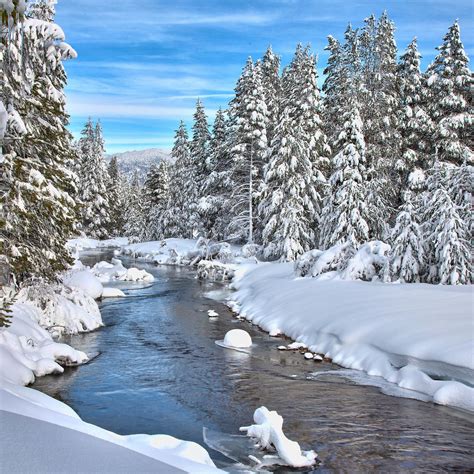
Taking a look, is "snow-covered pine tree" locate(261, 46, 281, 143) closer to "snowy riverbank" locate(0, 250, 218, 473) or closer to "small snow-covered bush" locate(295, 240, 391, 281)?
"small snow-covered bush" locate(295, 240, 391, 281)

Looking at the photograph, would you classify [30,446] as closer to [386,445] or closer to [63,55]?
[386,445]

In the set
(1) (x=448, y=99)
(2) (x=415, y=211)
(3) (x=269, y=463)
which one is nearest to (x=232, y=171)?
(1) (x=448, y=99)

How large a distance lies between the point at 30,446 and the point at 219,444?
15.3 ft

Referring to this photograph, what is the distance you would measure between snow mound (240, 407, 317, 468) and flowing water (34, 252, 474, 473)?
10.7 inches

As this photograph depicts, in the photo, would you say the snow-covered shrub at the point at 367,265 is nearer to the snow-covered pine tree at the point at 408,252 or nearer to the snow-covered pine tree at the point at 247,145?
the snow-covered pine tree at the point at 408,252

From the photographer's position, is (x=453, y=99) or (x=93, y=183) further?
(x=93, y=183)

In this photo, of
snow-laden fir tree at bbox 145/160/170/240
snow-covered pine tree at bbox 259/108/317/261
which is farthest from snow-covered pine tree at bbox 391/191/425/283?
snow-laden fir tree at bbox 145/160/170/240

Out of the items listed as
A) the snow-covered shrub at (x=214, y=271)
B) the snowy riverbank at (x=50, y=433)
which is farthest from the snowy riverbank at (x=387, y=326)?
the snow-covered shrub at (x=214, y=271)

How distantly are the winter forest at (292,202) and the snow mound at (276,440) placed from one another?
36 mm

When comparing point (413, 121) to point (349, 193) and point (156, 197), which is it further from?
point (156, 197)

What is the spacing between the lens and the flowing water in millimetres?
8234

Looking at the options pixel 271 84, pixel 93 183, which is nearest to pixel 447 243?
pixel 271 84

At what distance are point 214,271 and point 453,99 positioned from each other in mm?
20045

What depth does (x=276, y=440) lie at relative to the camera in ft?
26.1
